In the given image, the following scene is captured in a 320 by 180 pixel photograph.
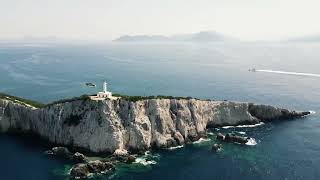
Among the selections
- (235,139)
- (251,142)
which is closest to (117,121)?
(235,139)

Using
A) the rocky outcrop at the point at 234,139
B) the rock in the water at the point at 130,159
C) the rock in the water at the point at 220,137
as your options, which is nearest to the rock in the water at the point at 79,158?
the rock in the water at the point at 130,159

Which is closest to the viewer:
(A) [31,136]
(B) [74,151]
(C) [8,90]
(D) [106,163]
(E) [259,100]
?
(D) [106,163]

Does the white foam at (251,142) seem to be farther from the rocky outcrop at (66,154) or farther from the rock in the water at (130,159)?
the rocky outcrop at (66,154)

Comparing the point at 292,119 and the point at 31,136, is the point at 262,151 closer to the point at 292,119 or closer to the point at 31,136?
the point at 292,119

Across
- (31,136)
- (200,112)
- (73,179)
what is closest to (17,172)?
(73,179)

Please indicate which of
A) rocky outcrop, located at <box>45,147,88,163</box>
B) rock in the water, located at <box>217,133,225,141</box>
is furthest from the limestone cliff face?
rock in the water, located at <box>217,133,225,141</box>

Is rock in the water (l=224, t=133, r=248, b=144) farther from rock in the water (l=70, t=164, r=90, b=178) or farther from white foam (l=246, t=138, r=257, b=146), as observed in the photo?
rock in the water (l=70, t=164, r=90, b=178)
